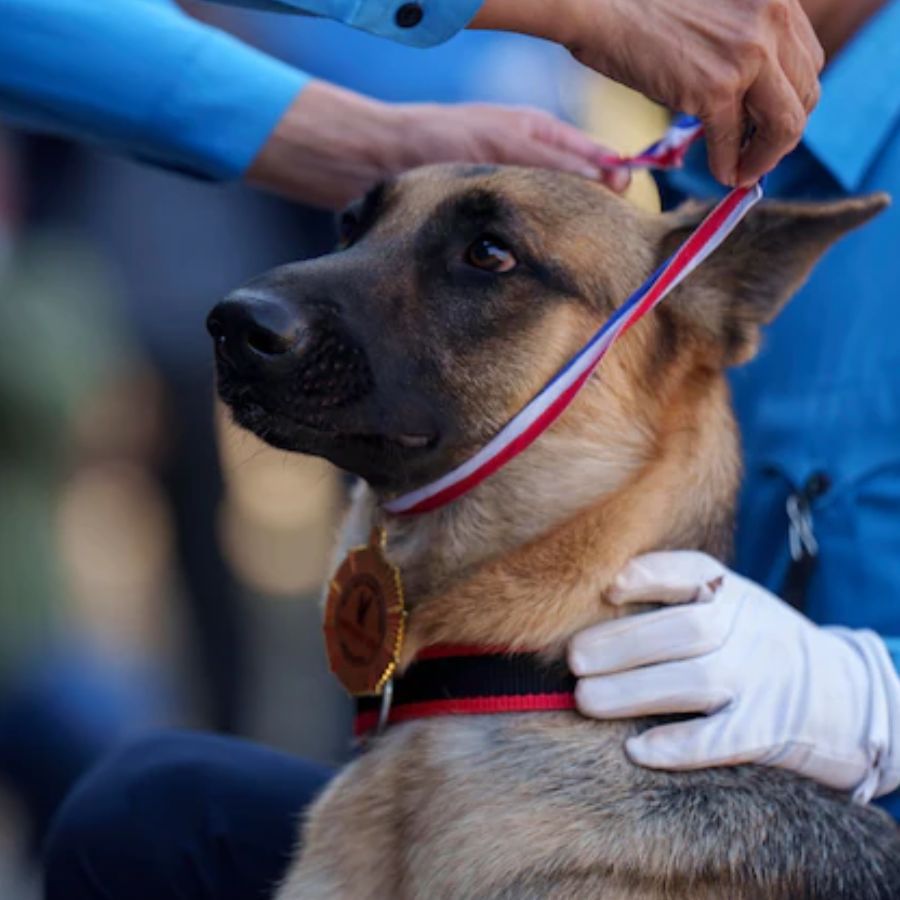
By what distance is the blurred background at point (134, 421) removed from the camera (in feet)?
13.1

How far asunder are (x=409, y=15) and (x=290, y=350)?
488mm

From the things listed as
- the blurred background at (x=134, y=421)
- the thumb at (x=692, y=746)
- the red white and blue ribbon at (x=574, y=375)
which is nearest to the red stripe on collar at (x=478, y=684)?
the thumb at (x=692, y=746)

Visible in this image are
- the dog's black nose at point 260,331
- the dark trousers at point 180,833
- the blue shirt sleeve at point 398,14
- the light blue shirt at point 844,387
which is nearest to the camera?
the blue shirt sleeve at point 398,14

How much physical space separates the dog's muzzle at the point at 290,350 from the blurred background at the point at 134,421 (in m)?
1.99

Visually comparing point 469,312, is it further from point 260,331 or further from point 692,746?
point 692,746

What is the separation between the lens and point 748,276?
235 centimetres

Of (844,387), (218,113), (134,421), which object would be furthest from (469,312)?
(134,421)

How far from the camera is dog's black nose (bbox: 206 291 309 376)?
1.94 meters

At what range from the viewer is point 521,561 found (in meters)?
2.20

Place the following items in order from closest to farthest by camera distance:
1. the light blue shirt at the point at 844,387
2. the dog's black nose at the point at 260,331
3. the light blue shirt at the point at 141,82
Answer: the dog's black nose at the point at 260,331 → the light blue shirt at the point at 844,387 → the light blue shirt at the point at 141,82

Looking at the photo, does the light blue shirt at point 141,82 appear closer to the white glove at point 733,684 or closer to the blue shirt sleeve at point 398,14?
the blue shirt sleeve at point 398,14

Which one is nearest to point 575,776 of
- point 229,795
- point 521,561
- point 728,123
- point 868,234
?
point 521,561

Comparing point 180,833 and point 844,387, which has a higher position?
point 844,387

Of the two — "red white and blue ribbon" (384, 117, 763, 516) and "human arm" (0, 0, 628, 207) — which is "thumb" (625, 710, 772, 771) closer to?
"red white and blue ribbon" (384, 117, 763, 516)
